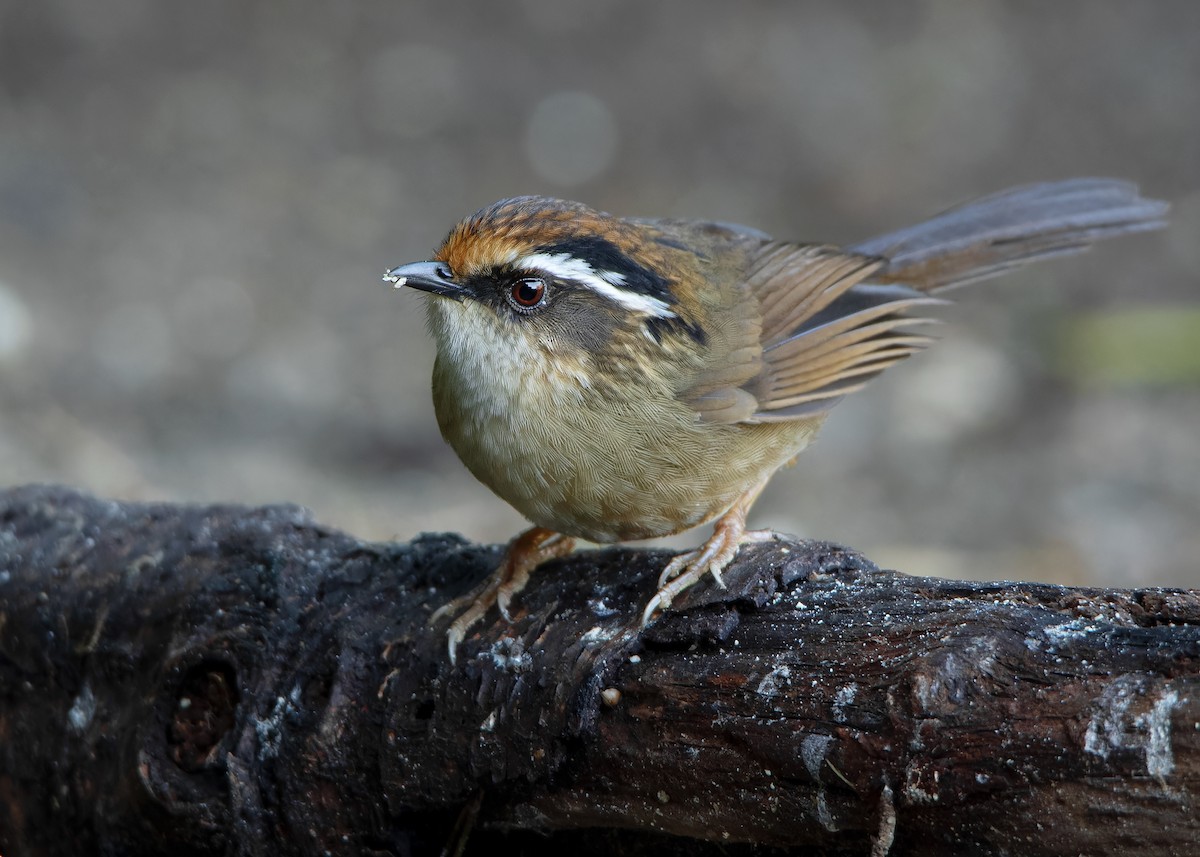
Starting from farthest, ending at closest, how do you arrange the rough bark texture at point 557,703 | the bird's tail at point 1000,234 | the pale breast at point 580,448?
the bird's tail at point 1000,234 < the pale breast at point 580,448 < the rough bark texture at point 557,703

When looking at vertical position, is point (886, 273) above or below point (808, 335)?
above

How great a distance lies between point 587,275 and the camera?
13.2 ft

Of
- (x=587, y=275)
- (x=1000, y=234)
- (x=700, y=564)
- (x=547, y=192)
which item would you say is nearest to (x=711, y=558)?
(x=700, y=564)

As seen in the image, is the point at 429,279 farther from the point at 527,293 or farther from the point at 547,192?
the point at 547,192

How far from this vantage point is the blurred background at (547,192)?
809cm

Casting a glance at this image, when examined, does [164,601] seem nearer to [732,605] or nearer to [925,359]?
[732,605]

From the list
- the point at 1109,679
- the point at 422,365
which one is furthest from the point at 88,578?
the point at 422,365

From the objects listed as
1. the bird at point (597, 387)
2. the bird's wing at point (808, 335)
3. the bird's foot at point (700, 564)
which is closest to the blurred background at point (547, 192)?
the bird's wing at point (808, 335)

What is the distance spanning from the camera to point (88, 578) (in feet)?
13.7

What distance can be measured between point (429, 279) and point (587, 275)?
0.48 m

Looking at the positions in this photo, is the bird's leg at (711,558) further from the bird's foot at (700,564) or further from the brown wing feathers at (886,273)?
the brown wing feathers at (886,273)

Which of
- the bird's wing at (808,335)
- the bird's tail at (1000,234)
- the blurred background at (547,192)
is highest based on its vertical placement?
the blurred background at (547,192)

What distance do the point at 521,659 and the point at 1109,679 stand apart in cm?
153

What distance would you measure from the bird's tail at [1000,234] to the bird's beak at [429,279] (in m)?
1.98
